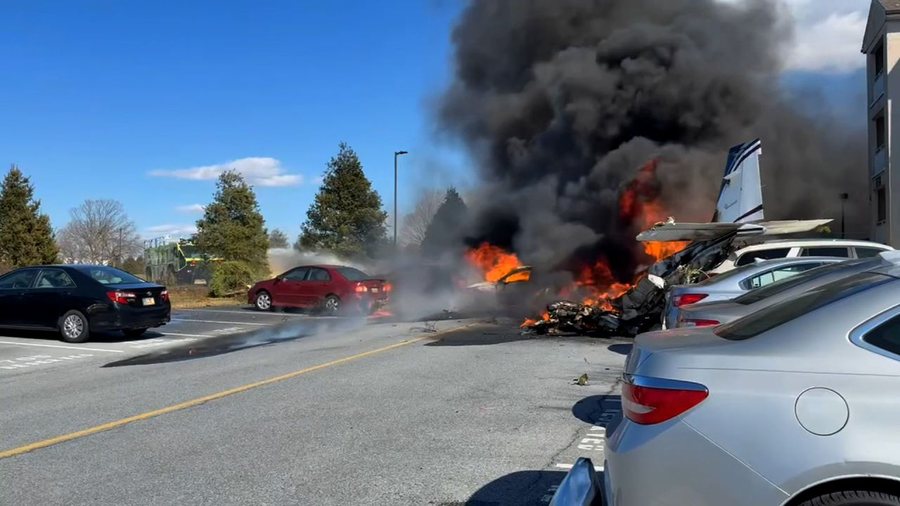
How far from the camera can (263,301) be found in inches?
823

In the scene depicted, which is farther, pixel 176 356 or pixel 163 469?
pixel 176 356

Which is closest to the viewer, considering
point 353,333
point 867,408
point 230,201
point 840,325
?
point 867,408

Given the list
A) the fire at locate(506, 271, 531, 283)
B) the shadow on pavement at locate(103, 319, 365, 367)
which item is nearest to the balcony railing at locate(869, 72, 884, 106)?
the fire at locate(506, 271, 531, 283)

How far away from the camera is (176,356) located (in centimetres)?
1131

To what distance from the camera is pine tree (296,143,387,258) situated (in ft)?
105

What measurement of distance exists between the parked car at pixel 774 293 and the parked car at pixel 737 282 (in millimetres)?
1074

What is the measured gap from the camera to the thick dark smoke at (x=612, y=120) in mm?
22500

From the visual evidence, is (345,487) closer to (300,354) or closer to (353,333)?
(300,354)

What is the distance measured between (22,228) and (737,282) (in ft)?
95.4

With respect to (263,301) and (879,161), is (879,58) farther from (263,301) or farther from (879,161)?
(263,301)

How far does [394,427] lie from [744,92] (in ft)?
77.8

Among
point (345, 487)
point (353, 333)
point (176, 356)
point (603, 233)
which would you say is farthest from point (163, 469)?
point (603, 233)

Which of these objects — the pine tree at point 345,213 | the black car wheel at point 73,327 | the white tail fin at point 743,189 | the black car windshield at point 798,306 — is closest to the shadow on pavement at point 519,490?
the black car windshield at point 798,306

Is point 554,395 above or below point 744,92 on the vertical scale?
below
